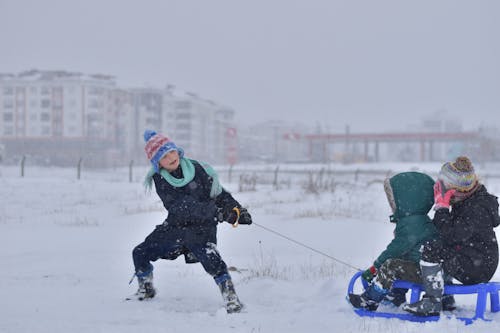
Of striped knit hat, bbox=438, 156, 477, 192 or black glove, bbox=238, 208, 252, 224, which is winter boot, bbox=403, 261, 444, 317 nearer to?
striped knit hat, bbox=438, 156, 477, 192

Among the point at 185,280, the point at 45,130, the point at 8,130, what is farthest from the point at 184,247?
the point at 8,130

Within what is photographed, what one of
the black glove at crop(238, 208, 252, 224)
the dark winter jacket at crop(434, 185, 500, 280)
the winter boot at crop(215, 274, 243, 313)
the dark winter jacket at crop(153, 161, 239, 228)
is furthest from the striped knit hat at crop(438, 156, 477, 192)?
the winter boot at crop(215, 274, 243, 313)

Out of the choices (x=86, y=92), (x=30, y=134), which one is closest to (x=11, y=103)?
(x=30, y=134)

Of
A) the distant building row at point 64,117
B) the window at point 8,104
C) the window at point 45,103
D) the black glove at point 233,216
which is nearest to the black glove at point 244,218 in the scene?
the black glove at point 233,216

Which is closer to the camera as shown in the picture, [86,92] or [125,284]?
[125,284]

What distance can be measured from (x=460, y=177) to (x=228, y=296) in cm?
198

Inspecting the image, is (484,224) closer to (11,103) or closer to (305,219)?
(305,219)

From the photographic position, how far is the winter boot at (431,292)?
3.79 m

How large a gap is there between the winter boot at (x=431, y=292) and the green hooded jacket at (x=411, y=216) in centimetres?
22

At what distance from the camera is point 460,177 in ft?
12.7

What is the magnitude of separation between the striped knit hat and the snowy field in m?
0.97

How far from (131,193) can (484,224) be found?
50.6 ft

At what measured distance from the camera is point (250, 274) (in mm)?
5473

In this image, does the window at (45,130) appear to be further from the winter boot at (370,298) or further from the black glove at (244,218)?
the winter boot at (370,298)
